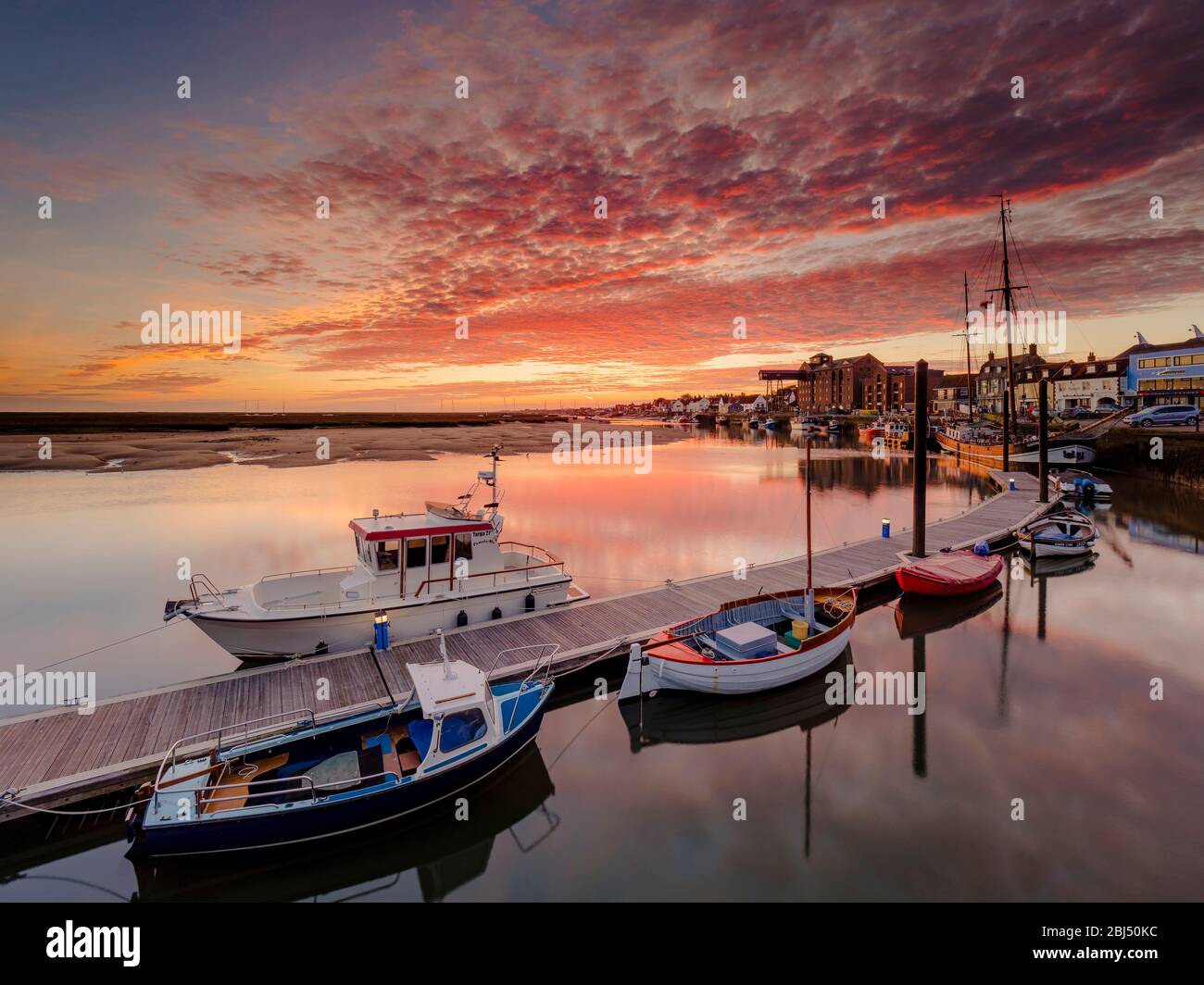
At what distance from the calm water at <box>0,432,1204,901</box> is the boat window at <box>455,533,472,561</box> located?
5208 mm

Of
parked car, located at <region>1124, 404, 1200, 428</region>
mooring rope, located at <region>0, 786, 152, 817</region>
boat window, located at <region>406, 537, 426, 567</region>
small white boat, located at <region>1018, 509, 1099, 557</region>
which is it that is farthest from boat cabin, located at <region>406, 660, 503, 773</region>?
parked car, located at <region>1124, 404, 1200, 428</region>

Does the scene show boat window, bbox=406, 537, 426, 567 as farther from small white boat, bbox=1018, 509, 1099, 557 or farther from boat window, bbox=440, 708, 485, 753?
small white boat, bbox=1018, 509, 1099, 557

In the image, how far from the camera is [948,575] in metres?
22.4

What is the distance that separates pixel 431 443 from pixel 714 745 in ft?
367

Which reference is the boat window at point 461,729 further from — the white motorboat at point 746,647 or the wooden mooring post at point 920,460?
the wooden mooring post at point 920,460

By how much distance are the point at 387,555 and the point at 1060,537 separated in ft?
103

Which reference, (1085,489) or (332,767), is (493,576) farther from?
(1085,489)

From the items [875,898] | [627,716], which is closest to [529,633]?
[627,716]

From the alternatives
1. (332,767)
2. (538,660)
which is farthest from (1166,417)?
(332,767)

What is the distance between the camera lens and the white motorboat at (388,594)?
50.1 ft

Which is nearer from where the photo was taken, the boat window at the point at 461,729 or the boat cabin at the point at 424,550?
the boat window at the point at 461,729

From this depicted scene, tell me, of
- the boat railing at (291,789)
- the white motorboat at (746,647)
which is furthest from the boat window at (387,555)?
the white motorboat at (746,647)

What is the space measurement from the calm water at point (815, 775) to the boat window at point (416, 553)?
5.80 meters

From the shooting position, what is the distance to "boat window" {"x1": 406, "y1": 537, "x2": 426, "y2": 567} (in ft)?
56.0
